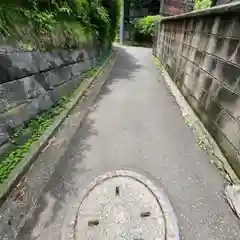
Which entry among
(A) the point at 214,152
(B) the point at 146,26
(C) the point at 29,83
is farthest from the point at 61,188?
(B) the point at 146,26

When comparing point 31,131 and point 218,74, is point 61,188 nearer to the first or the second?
point 31,131

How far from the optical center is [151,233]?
6.62ft

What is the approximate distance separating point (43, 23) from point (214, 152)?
415 cm

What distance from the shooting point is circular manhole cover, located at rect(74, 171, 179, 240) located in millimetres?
2012

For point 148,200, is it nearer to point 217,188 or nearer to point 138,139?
point 217,188

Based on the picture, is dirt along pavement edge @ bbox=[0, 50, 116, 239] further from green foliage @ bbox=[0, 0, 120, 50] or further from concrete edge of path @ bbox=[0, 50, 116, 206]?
green foliage @ bbox=[0, 0, 120, 50]

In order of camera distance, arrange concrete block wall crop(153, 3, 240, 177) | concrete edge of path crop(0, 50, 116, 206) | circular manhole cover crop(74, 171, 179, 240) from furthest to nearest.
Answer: concrete block wall crop(153, 3, 240, 177), concrete edge of path crop(0, 50, 116, 206), circular manhole cover crop(74, 171, 179, 240)

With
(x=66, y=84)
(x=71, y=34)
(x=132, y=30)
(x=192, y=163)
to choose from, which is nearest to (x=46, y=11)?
(x=71, y=34)

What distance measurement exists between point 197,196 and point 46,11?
4.75 metres

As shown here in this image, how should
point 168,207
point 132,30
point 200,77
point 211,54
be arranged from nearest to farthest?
point 168,207 < point 211,54 < point 200,77 < point 132,30

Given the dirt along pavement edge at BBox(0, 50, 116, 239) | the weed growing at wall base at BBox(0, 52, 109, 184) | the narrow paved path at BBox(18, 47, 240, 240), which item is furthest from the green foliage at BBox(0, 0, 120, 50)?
the narrow paved path at BBox(18, 47, 240, 240)

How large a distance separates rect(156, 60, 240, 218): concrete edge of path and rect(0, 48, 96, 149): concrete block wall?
3125 mm

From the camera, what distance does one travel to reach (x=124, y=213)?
2191 millimetres

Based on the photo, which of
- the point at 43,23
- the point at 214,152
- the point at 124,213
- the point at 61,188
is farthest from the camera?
the point at 43,23
